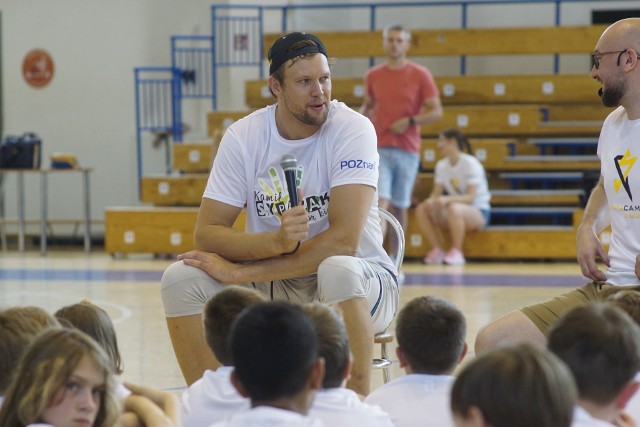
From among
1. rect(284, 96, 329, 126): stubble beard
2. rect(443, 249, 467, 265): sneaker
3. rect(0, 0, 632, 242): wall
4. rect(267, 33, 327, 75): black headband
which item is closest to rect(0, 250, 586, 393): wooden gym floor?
rect(443, 249, 467, 265): sneaker

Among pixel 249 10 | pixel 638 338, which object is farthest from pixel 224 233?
pixel 249 10

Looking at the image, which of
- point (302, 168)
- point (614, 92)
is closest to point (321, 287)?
point (302, 168)

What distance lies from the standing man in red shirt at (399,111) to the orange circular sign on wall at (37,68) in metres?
5.13

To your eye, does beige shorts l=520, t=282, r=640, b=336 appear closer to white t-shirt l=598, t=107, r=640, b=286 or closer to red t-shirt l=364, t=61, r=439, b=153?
white t-shirt l=598, t=107, r=640, b=286

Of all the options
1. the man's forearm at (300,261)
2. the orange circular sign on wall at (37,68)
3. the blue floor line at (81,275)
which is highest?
the orange circular sign on wall at (37,68)

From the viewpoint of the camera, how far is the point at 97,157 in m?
12.4

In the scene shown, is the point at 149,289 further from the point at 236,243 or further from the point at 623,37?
the point at 623,37

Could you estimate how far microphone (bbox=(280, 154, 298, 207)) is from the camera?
298 centimetres

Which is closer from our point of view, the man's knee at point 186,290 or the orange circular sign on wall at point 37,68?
the man's knee at point 186,290

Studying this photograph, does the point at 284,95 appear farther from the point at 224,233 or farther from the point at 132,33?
the point at 132,33

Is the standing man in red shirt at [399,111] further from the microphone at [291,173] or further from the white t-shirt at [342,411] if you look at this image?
the white t-shirt at [342,411]

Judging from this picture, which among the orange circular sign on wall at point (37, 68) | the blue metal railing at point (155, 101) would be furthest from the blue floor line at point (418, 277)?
the orange circular sign on wall at point (37, 68)

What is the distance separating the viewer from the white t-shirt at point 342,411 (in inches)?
84.0

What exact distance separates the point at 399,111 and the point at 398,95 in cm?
13
